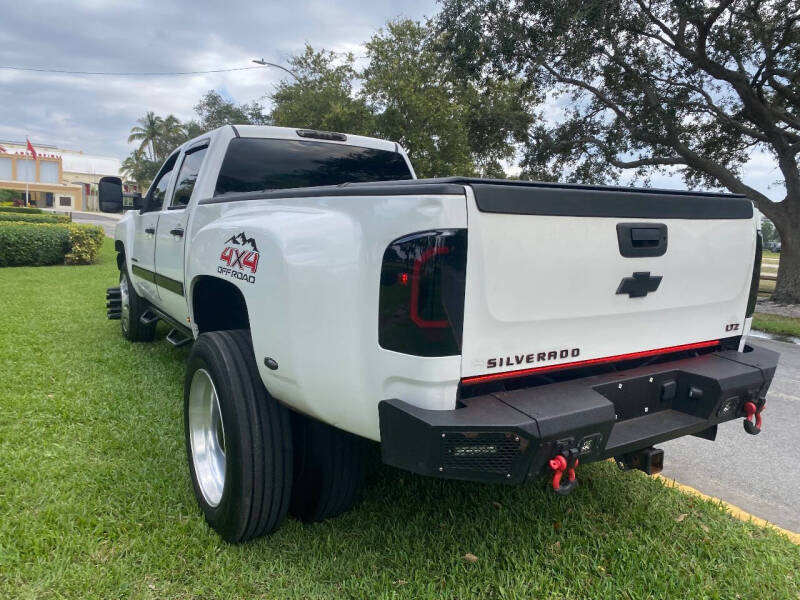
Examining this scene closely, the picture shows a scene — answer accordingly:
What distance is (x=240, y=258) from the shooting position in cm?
258

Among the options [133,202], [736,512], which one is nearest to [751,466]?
[736,512]

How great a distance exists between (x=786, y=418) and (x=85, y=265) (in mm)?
15397

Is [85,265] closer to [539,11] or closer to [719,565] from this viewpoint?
[539,11]

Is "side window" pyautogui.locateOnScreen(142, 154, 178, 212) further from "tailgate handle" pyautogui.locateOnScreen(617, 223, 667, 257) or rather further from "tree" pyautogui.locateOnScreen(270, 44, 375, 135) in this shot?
"tree" pyautogui.locateOnScreen(270, 44, 375, 135)

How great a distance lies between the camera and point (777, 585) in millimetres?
2402

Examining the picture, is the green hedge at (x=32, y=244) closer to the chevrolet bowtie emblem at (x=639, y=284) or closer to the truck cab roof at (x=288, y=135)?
the truck cab roof at (x=288, y=135)

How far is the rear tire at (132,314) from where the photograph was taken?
5.93 metres

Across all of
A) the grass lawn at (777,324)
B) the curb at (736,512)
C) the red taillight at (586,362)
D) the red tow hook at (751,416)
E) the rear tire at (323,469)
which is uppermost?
the red taillight at (586,362)

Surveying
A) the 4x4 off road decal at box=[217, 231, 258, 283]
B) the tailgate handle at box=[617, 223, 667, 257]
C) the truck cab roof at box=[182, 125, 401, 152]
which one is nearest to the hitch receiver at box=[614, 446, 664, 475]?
the tailgate handle at box=[617, 223, 667, 257]

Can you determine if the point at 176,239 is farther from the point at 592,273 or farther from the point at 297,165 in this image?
the point at 592,273

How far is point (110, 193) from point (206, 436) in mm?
3168

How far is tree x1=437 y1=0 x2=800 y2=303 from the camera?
11.9m

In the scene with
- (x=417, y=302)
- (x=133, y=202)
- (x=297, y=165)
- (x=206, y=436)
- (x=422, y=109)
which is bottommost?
(x=206, y=436)

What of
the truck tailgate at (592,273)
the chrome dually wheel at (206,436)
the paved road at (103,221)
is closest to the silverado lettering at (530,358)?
the truck tailgate at (592,273)
